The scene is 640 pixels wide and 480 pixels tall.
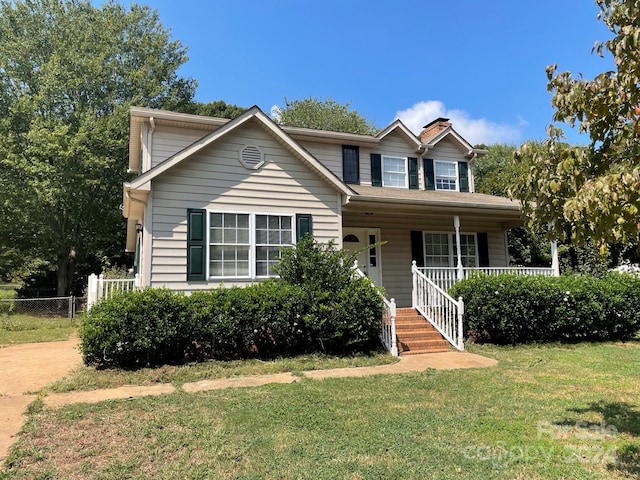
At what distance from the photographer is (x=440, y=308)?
996 centimetres

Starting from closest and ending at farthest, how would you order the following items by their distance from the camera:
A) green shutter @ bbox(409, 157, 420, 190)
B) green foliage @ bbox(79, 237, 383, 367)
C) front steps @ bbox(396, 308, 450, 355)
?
green foliage @ bbox(79, 237, 383, 367) → front steps @ bbox(396, 308, 450, 355) → green shutter @ bbox(409, 157, 420, 190)

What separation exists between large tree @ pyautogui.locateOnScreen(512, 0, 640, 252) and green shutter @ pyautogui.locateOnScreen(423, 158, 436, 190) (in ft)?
34.8

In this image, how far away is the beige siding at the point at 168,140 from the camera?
10805 millimetres

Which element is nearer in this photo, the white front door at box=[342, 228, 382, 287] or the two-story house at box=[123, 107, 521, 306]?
the two-story house at box=[123, 107, 521, 306]

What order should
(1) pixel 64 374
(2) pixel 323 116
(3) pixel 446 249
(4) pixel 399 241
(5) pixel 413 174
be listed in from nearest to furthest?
1. (1) pixel 64 374
2. (4) pixel 399 241
3. (3) pixel 446 249
4. (5) pixel 413 174
5. (2) pixel 323 116

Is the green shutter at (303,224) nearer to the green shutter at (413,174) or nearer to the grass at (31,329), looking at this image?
the green shutter at (413,174)

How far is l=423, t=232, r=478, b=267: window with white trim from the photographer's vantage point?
1360 centimetres

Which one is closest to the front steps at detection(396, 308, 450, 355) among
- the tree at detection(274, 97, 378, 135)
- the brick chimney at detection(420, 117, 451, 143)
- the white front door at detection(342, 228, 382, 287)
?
the white front door at detection(342, 228, 382, 287)

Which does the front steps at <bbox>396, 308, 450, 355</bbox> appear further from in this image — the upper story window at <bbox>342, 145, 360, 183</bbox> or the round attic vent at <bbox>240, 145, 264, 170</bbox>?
the round attic vent at <bbox>240, 145, 264, 170</bbox>

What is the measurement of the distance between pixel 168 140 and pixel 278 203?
3.59 metres

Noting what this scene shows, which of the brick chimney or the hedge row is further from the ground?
the brick chimney

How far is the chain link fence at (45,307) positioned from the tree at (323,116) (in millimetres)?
22801

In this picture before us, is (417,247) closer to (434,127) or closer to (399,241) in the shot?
(399,241)

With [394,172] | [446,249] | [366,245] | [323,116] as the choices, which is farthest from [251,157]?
[323,116]
